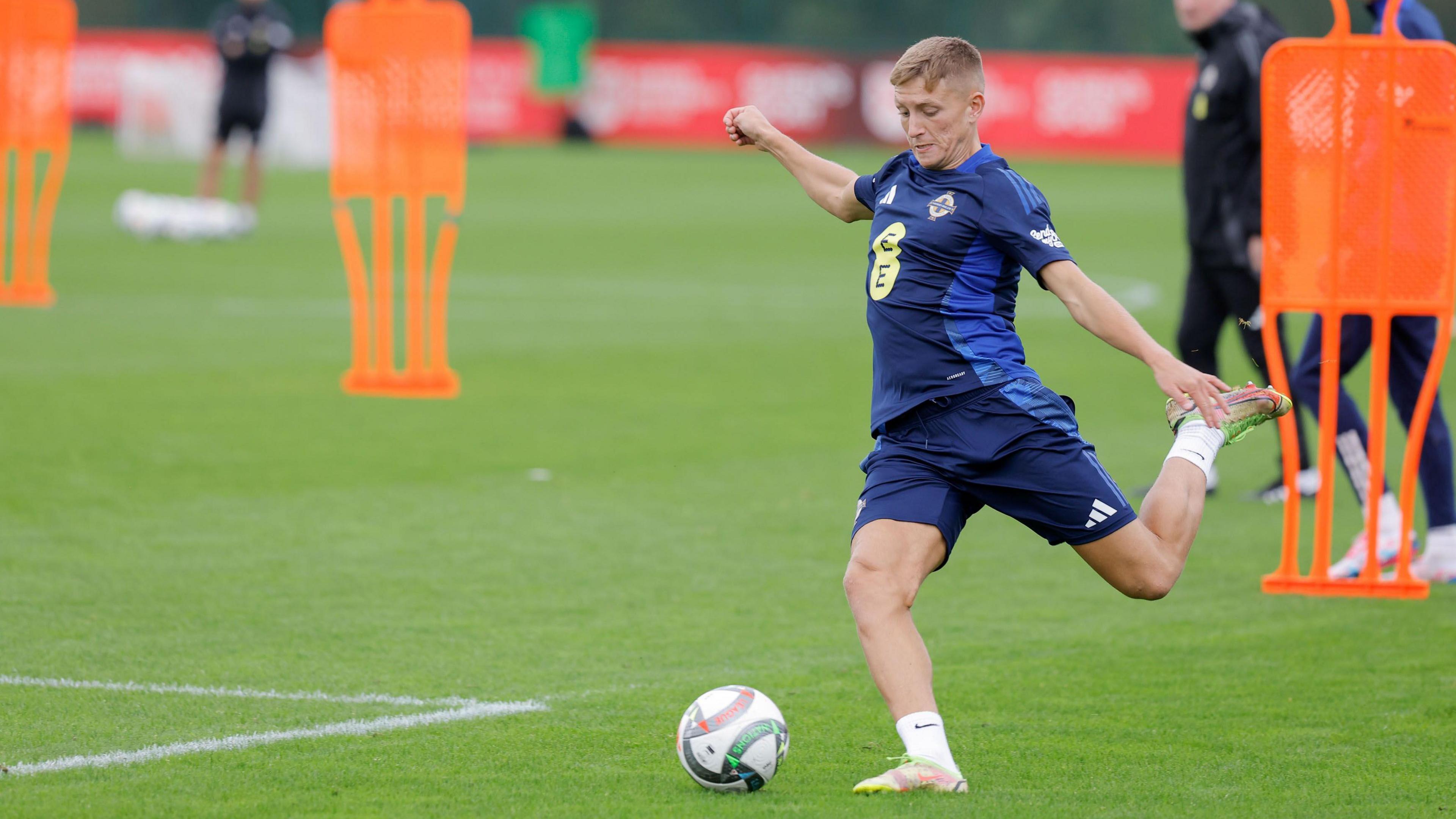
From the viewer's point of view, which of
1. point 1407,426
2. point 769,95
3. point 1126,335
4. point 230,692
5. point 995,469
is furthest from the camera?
point 769,95

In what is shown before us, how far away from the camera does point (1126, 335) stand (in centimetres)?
474

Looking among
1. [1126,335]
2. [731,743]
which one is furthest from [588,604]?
[1126,335]

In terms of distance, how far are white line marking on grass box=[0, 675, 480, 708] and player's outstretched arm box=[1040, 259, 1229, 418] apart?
2174 millimetres

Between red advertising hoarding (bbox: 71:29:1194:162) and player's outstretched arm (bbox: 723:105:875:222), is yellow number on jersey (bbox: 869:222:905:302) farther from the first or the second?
red advertising hoarding (bbox: 71:29:1194:162)

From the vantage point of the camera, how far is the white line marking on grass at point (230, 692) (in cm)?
578

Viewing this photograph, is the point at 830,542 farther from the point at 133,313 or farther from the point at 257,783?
the point at 133,313

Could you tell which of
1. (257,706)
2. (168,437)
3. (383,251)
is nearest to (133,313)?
(383,251)

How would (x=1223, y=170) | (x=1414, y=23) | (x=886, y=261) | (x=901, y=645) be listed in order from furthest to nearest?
(x=1223, y=170) → (x=1414, y=23) → (x=886, y=261) → (x=901, y=645)

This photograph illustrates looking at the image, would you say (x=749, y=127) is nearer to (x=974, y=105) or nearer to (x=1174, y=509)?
(x=974, y=105)

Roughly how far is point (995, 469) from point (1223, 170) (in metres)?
4.65

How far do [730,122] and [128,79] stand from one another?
1307 inches

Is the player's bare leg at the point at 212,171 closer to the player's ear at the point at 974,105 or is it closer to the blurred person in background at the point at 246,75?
the blurred person in background at the point at 246,75

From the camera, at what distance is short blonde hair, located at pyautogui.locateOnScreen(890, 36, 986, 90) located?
4.92 m

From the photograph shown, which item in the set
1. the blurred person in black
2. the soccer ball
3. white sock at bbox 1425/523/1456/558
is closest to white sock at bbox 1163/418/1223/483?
the soccer ball
